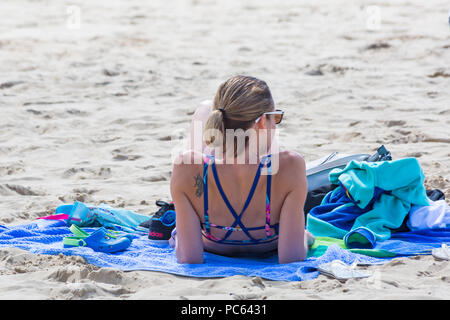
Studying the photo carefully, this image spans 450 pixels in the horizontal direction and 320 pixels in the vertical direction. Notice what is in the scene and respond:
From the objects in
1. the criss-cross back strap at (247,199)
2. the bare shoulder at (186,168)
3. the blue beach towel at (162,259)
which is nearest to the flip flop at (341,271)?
the blue beach towel at (162,259)

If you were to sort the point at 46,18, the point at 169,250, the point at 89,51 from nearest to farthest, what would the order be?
the point at 169,250 < the point at 89,51 < the point at 46,18

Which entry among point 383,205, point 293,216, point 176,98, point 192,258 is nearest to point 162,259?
point 192,258

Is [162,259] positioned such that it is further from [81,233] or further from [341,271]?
[341,271]

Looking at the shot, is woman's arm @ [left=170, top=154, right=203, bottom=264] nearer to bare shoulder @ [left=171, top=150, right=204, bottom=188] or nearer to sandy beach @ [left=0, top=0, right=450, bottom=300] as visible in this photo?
bare shoulder @ [left=171, top=150, right=204, bottom=188]

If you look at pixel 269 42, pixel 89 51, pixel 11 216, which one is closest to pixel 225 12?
pixel 269 42

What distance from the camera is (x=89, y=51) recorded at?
28.8 ft

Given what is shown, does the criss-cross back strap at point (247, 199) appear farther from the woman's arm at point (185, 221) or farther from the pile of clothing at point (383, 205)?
the pile of clothing at point (383, 205)

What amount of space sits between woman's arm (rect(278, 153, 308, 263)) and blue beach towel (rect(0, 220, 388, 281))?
0.06m

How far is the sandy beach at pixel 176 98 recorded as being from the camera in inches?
112

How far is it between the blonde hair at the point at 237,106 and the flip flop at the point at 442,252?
1.00m

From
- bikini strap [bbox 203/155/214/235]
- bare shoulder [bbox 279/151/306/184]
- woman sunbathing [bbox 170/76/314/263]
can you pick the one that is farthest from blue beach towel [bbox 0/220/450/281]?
bare shoulder [bbox 279/151/306/184]

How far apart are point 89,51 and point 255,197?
20.6 ft

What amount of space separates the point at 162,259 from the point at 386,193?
1225 mm
